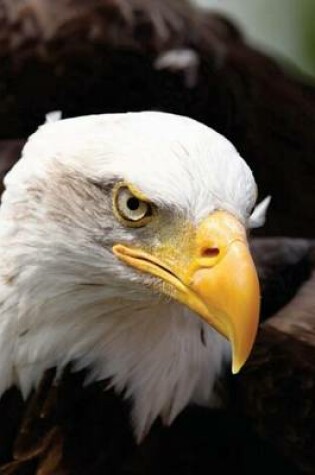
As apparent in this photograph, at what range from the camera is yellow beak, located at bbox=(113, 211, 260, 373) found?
1.58 meters

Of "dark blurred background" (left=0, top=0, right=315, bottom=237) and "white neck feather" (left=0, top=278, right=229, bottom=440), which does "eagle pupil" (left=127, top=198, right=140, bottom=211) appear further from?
"dark blurred background" (left=0, top=0, right=315, bottom=237)

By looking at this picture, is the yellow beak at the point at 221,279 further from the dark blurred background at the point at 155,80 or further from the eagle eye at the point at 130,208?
the dark blurred background at the point at 155,80

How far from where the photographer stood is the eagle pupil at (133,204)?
65.0 inches

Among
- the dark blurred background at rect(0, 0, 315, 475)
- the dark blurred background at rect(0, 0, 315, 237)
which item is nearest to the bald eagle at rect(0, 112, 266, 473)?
the dark blurred background at rect(0, 0, 315, 475)

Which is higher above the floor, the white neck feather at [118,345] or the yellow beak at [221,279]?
the yellow beak at [221,279]

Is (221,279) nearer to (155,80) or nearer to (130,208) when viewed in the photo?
(130,208)

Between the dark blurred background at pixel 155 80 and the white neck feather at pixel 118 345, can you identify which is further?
the dark blurred background at pixel 155 80

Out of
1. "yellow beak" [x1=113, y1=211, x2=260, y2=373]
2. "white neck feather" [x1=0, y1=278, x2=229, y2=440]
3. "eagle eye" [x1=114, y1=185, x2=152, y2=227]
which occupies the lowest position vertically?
"white neck feather" [x1=0, y1=278, x2=229, y2=440]

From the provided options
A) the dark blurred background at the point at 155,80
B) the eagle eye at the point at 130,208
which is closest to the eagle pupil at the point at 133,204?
the eagle eye at the point at 130,208

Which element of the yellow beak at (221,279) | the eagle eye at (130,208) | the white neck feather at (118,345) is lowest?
the white neck feather at (118,345)

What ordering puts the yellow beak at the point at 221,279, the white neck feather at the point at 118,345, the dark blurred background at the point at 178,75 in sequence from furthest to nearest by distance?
the dark blurred background at the point at 178,75, the white neck feather at the point at 118,345, the yellow beak at the point at 221,279

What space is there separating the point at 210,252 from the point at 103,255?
6.8 inches

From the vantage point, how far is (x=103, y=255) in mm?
1730

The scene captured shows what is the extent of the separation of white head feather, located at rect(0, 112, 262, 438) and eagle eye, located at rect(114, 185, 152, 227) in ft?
0.06
